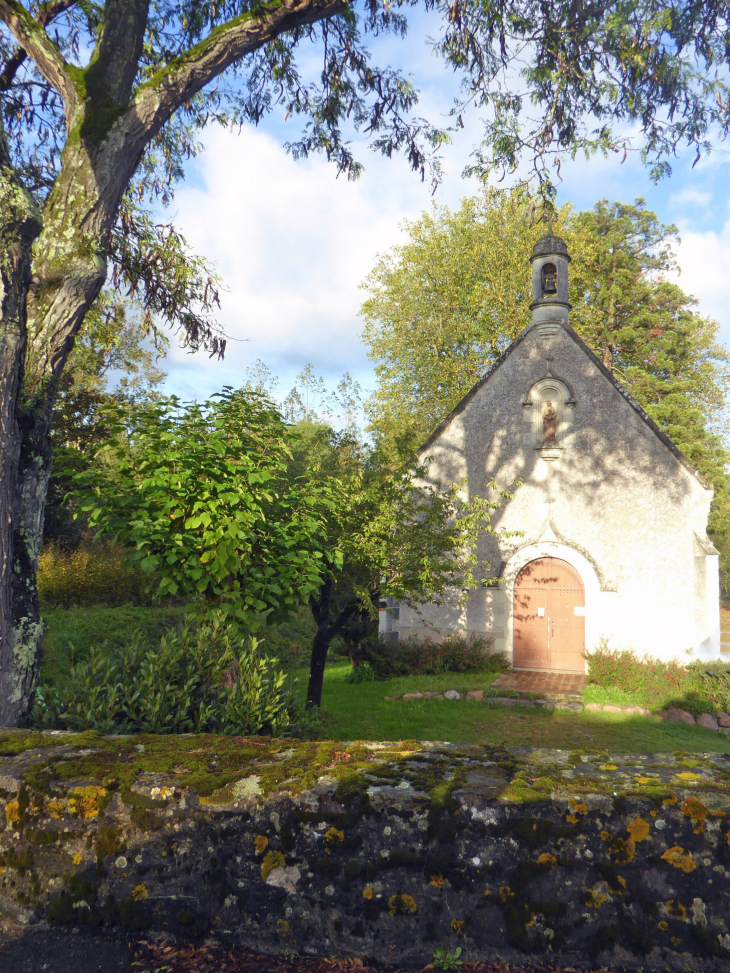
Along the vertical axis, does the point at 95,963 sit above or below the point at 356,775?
below

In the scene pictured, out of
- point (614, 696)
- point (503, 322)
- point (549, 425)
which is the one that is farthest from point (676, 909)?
point (503, 322)

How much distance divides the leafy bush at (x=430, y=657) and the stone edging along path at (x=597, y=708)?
2.44m

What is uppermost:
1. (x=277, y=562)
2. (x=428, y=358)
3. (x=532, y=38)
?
(x=428, y=358)

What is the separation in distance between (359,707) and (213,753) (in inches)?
362

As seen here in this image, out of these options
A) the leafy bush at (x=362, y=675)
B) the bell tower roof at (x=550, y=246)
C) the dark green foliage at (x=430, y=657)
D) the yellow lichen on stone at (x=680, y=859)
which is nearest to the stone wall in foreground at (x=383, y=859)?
the yellow lichen on stone at (x=680, y=859)

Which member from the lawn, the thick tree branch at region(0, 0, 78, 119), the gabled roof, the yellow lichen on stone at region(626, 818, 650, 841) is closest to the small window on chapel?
the gabled roof

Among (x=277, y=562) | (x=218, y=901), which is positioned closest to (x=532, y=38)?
(x=277, y=562)

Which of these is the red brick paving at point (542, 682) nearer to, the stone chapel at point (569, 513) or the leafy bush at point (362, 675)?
the stone chapel at point (569, 513)

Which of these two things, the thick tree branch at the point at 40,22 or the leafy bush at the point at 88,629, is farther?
the leafy bush at the point at 88,629

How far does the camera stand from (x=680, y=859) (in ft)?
7.96

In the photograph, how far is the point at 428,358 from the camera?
98.3ft

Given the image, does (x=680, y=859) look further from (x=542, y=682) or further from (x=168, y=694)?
(x=542, y=682)

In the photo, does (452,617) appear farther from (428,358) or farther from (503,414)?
(428,358)

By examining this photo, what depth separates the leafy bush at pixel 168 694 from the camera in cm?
457
